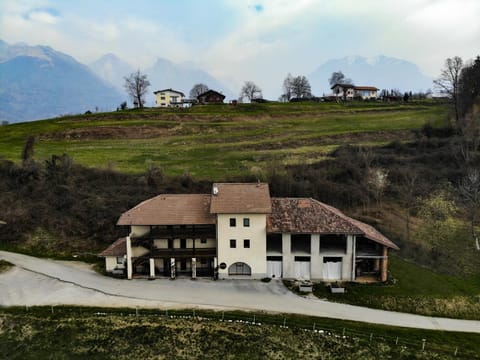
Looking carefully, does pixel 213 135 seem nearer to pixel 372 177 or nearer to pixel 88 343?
pixel 372 177

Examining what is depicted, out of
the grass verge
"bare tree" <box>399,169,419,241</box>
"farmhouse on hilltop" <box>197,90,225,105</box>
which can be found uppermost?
"farmhouse on hilltop" <box>197,90,225,105</box>

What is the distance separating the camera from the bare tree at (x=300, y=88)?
144 m

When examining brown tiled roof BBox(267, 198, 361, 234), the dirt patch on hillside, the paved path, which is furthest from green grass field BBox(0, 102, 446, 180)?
the paved path

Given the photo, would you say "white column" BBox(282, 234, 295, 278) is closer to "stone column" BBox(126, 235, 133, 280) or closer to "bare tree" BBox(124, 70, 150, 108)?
"stone column" BBox(126, 235, 133, 280)

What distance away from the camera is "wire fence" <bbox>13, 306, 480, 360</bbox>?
26078mm

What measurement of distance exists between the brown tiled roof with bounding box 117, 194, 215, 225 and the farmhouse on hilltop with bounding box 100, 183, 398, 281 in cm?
9

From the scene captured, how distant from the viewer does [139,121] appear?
90125mm

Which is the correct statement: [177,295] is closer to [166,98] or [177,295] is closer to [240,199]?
[240,199]

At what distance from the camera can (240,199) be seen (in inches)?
1428

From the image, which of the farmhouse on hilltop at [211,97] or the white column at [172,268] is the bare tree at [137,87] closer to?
the farmhouse on hilltop at [211,97]

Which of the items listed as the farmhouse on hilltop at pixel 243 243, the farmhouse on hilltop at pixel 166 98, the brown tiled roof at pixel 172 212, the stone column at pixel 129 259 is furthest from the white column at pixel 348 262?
the farmhouse on hilltop at pixel 166 98

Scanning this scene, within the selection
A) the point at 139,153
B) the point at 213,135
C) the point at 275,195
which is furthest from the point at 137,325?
the point at 213,135

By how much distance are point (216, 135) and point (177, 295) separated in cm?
5235

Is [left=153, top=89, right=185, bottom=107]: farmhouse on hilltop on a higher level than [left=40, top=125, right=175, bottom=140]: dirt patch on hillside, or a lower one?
higher
